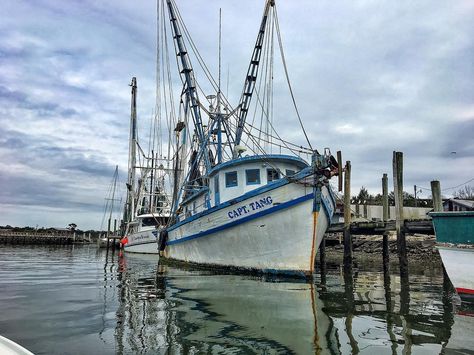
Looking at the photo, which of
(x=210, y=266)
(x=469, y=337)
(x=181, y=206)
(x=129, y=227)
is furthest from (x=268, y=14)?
(x=129, y=227)

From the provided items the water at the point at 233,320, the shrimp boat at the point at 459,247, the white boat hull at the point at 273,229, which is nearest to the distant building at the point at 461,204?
the water at the point at 233,320

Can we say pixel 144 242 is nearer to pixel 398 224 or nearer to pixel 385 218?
pixel 385 218

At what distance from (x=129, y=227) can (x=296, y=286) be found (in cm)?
3649

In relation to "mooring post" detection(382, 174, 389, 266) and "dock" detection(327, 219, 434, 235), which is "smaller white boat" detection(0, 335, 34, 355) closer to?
"dock" detection(327, 219, 434, 235)

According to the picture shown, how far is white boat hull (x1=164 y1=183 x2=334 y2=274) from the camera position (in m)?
14.5

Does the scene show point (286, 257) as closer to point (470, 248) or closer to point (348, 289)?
point (348, 289)

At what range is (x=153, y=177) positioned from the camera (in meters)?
44.9

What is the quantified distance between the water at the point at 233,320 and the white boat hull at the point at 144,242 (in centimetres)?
2658

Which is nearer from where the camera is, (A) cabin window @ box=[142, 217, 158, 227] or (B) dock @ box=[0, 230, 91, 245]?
(A) cabin window @ box=[142, 217, 158, 227]

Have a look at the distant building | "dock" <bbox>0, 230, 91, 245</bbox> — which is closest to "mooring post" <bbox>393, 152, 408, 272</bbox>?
the distant building

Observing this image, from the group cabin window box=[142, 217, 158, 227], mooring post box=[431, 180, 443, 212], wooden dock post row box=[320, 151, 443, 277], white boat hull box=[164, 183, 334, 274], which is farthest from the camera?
cabin window box=[142, 217, 158, 227]

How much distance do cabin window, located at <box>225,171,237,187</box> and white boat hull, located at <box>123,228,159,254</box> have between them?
22363 mm

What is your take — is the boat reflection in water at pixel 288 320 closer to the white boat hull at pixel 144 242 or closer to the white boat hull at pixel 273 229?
the white boat hull at pixel 273 229

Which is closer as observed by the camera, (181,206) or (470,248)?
(470,248)
